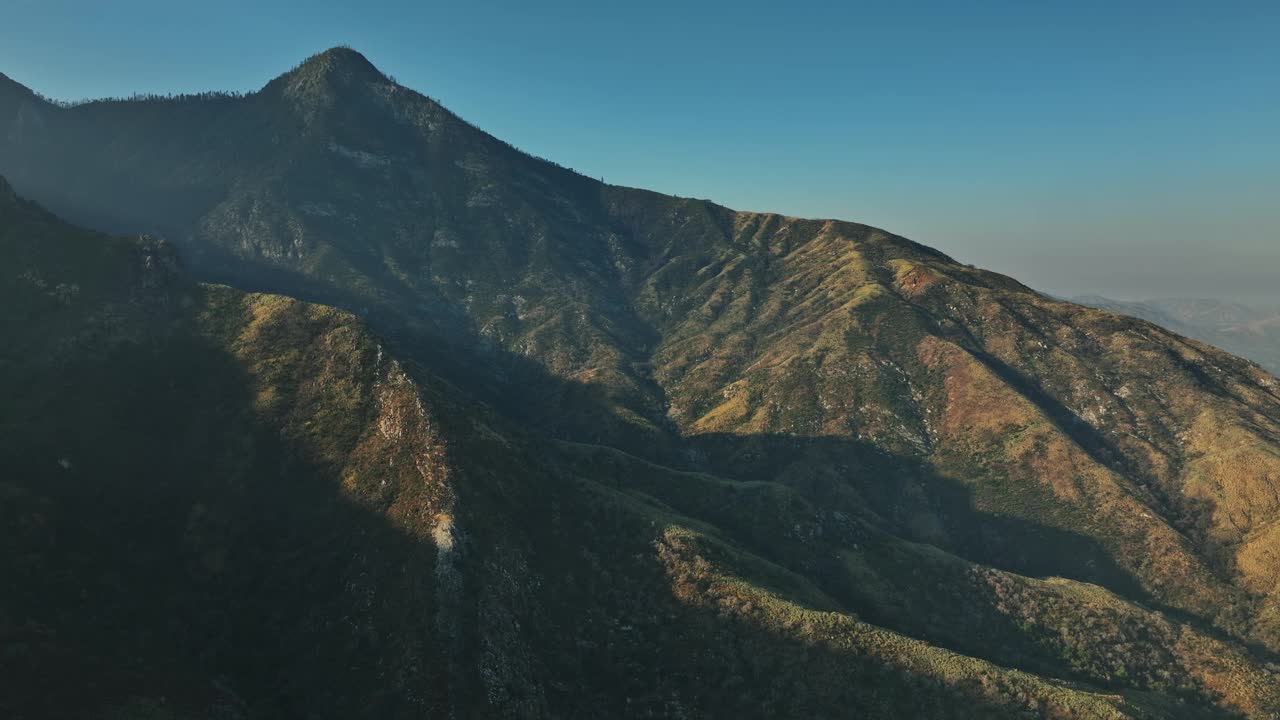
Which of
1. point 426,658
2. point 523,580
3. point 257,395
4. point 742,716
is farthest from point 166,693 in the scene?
point 742,716

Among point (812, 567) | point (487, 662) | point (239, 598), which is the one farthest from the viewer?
point (812, 567)

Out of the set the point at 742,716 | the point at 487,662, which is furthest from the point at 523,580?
the point at 742,716

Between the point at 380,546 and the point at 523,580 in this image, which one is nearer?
the point at 380,546

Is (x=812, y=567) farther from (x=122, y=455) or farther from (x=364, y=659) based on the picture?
(x=122, y=455)

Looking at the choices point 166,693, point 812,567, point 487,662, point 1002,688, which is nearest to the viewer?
point 166,693

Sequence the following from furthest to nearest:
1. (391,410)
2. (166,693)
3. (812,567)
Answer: (812,567) → (391,410) → (166,693)

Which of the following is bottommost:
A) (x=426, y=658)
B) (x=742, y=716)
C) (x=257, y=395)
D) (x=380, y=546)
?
(x=742, y=716)

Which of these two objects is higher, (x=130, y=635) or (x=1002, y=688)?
(x=1002, y=688)

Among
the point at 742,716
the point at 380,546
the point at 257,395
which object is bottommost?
the point at 742,716

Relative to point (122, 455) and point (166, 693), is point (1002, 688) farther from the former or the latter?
point (122, 455)
